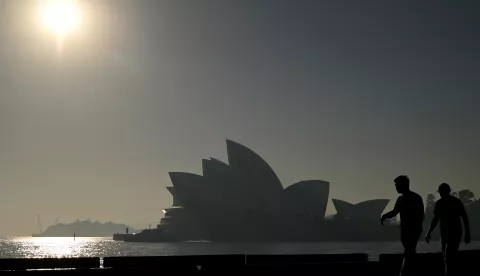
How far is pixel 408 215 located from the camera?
8.15m

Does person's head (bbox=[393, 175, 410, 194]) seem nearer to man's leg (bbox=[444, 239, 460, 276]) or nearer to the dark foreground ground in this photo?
man's leg (bbox=[444, 239, 460, 276])

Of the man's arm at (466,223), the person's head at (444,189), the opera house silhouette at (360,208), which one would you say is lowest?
the man's arm at (466,223)

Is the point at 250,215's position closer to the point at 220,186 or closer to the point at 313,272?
the point at 220,186

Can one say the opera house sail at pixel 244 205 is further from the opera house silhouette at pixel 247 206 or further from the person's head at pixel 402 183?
the person's head at pixel 402 183

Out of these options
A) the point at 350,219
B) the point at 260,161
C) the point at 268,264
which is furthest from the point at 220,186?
the point at 268,264

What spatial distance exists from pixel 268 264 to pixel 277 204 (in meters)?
122

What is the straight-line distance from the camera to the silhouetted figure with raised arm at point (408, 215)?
8141 mm

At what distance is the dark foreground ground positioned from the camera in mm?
9977

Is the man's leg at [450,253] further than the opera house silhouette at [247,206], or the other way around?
the opera house silhouette at [247,206]

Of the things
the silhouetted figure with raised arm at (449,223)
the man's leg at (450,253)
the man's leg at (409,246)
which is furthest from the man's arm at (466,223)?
the man's leg at (409,246)

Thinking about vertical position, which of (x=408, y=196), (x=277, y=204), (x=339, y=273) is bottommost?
(x=339, y=273)

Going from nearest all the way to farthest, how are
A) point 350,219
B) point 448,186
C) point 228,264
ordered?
point 448,186
point 228,264
point 350,219

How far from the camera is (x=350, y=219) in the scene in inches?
5591

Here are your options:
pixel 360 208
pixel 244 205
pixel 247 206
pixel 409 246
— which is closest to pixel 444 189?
pixel 409 246
